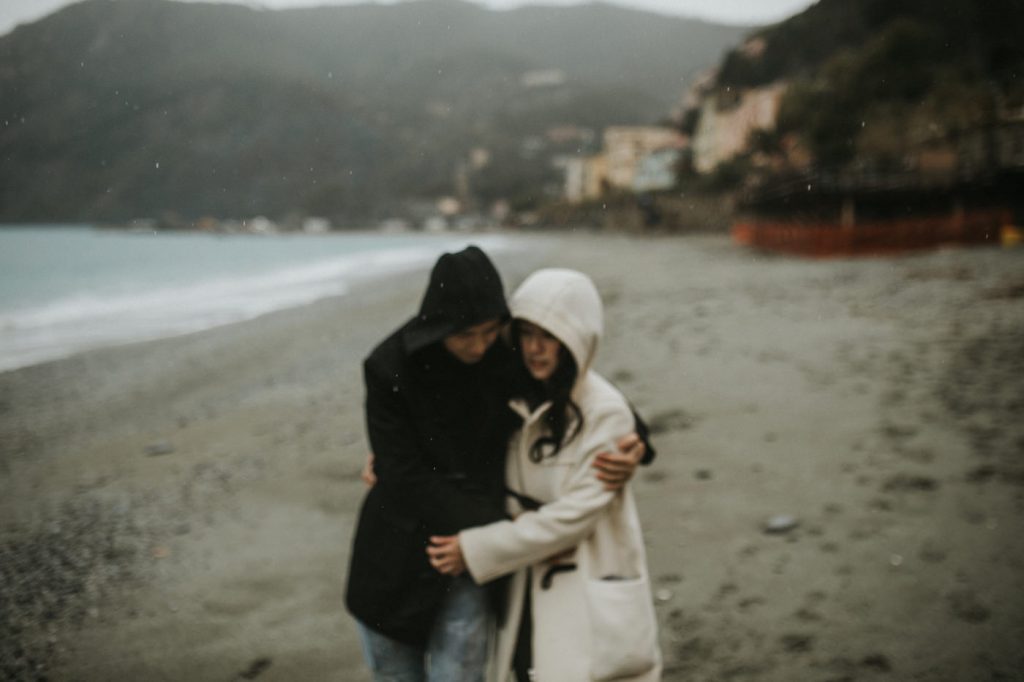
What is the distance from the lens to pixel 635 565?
1766mm

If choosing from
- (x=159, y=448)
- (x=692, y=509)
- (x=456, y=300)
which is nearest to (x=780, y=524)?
(x=692, y=509)

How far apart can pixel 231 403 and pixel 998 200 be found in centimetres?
2179

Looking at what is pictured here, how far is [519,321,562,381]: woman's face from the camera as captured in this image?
5.82 feet

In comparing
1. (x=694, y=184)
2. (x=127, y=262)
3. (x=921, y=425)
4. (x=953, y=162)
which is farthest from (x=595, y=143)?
(x=921, y=425)

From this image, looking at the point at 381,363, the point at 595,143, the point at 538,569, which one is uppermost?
the point at 595,143

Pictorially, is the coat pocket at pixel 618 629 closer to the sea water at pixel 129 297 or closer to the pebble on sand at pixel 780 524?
the pebble on sand at pixel 780 524

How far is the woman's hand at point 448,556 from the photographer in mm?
1691

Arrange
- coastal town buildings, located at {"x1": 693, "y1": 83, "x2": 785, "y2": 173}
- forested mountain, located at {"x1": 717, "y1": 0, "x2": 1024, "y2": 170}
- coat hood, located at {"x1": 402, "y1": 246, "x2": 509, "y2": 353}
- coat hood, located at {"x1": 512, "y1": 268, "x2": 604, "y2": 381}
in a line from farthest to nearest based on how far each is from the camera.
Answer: coastal town buildings, located at {"x1": 693, "y1": 83, "x2": 785, "y2": 173}, forested mountain, located at {"x1": 717, "y1": 0, "x2": 1024, "y2": 170}, coat hood, located at {"x1": 512, "y1": 268, "x2": 604, "y2": 381}, coat hood, located at {"x1": 402, "y1": 246, "x2": 509, "y2": 353}

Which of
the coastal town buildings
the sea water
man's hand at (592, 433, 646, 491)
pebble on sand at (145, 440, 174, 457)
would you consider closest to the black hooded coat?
man's hand at (592, 433, 646, 491)

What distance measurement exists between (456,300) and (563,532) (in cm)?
64

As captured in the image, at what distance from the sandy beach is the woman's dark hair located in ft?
5.06

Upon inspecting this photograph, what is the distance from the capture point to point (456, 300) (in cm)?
164

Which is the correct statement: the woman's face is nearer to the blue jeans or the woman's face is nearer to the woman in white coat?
the woman in white coat

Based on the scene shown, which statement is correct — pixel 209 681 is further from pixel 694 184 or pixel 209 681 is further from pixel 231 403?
pixel 694 184
